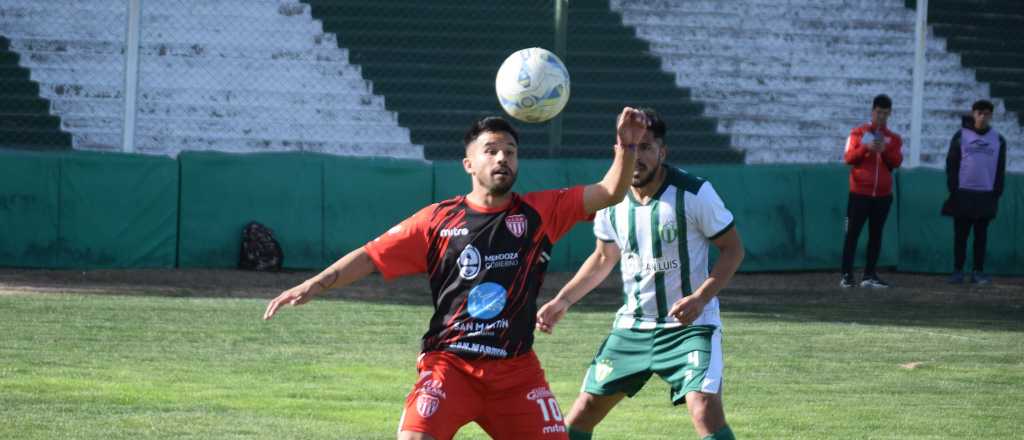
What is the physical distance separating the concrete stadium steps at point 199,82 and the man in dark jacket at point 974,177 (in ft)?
23.5

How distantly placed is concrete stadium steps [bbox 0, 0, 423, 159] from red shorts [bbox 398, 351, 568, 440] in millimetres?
14599

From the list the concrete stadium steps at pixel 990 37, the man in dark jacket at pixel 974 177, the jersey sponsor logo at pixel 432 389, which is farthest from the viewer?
the concrete stadium steps at pixel 990 37

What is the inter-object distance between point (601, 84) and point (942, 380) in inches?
447

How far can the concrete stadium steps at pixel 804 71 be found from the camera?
73.9 ft

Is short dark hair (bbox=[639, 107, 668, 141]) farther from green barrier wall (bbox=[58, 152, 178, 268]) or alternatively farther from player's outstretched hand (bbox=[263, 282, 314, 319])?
green barrier wall (bbox=[58, 152, 178, 268])

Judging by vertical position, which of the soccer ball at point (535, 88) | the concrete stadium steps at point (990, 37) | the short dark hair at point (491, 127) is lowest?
the short dark hair at point (491, 127)

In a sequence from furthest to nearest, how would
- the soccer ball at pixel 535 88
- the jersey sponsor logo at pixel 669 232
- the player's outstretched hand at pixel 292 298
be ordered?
the soccer ball at pixel 535 88 < the jersey sponsor logo at pixel 669 232 < the player's outstretched hand at pixel 292 298

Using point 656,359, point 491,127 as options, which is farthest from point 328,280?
point 656,359

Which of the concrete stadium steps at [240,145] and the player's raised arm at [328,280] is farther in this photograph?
the concrete stadium steps at [240,145]

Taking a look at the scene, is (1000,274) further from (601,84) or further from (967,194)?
(601,84)

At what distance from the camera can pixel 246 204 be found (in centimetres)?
1691

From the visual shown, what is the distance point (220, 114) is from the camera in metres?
20.1

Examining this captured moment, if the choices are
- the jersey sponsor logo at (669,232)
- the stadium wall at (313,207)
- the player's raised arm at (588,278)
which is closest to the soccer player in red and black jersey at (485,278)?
the player's raised arm at (588,278)

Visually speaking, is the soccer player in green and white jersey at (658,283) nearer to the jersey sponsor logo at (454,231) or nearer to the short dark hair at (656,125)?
the short dark hair at (656,125)
